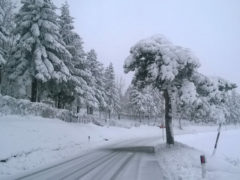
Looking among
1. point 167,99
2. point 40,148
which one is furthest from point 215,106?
point 40,148

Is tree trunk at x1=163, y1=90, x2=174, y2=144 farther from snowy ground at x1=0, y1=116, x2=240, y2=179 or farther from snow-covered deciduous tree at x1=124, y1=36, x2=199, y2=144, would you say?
snowy ground at x1=0, y1=116, x2=240, y2=179

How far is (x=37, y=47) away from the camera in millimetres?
24422

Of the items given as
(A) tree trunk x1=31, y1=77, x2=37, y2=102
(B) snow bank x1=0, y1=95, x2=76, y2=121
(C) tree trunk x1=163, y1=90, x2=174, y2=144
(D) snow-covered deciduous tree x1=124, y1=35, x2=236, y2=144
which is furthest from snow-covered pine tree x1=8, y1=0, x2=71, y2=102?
(C) tree trunk x1=163, y1=90, x2=174, y2=144

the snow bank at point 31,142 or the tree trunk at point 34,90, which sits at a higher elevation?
the tree trunk at point 34,90

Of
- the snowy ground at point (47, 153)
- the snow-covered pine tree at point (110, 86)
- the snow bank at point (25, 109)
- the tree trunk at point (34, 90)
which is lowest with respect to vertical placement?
the snowy ground at point (47, 153)

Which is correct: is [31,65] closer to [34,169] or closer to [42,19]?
[42,19]

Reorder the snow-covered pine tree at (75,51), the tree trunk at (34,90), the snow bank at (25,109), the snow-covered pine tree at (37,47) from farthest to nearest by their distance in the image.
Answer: the snow-covered pine tree at (75,51), the tree trunk at (34,90), the snow-covered pine tree at (37,47), the snow bank at (25,109)

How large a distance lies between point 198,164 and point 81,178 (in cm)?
613

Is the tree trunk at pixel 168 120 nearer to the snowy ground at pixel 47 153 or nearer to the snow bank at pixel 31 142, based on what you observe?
the snowy ground at pixel 47 153

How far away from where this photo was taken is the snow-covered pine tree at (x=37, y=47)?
78.1ft

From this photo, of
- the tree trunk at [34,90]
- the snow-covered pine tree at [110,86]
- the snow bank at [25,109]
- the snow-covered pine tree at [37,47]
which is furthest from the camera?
the snow-covered pine tree at [110,86]

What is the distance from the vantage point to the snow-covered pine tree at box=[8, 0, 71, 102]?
23.8m

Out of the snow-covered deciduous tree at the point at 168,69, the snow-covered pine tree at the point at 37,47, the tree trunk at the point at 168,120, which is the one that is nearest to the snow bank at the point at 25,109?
the snow-covered pine tree at the point at 37,47

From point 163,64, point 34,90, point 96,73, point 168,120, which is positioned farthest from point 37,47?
point 96,73
